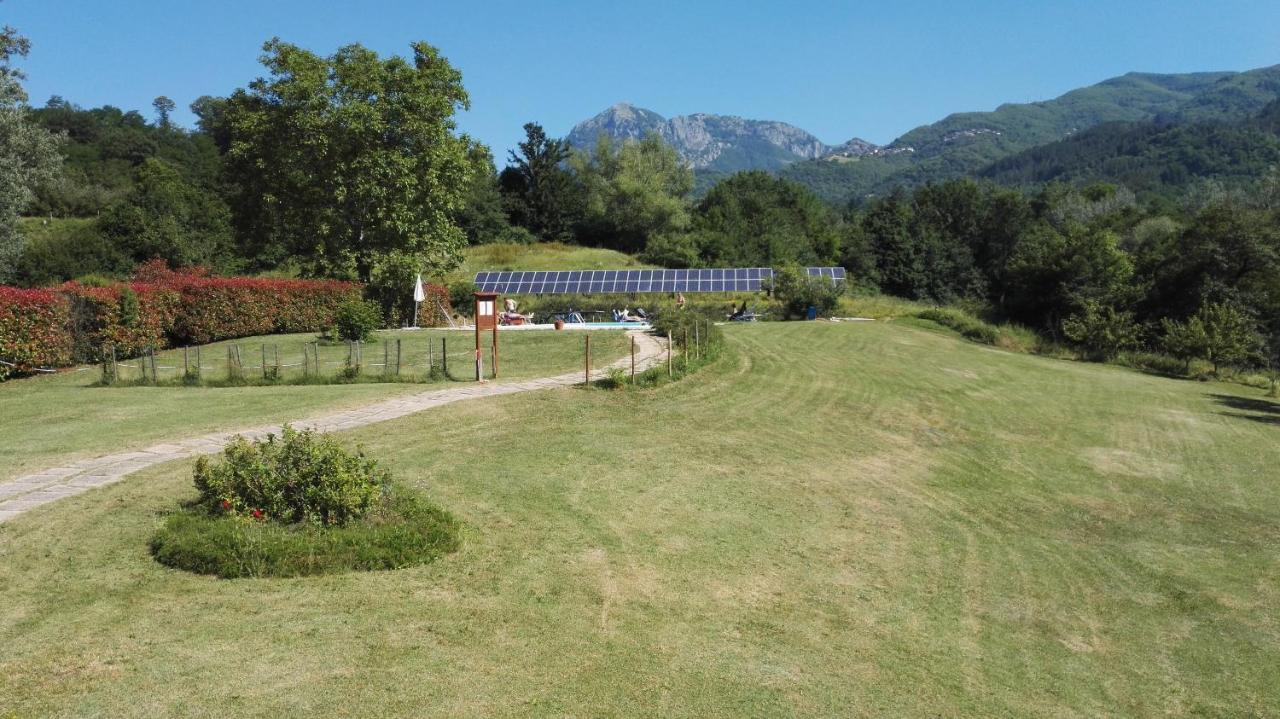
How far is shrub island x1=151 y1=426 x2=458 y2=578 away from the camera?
767 centimetres

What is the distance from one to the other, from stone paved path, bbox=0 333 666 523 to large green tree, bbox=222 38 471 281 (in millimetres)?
17140

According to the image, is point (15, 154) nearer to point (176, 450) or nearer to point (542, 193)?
point (176, 450)

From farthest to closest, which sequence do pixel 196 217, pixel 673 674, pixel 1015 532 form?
pixel 196 217, pixel 1015 532, pixel 673 674

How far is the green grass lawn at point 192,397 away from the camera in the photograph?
41.8 ft

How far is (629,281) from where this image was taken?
46.3m

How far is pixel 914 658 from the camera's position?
24.0ft

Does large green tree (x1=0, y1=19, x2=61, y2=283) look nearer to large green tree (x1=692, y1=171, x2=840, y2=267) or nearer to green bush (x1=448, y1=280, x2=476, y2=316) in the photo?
green bush (x1=448, y1=280, x2=476, y2=316)

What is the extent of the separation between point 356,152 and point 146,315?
12.9 m

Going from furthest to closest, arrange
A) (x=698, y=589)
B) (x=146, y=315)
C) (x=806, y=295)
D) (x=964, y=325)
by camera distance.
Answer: (x=964, y=325) < (x=806, y=295) < (x=146, y=315) < (x=698, y=589)

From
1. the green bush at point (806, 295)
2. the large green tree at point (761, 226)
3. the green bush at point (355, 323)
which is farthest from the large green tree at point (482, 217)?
the green bush at point (355, 323)

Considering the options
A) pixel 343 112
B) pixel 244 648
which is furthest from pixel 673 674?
pixel 343 112

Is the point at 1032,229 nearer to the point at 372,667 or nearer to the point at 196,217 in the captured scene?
the point at 196,217

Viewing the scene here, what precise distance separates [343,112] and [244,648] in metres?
31.1

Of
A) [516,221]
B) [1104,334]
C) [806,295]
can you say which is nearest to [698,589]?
[806,295]
